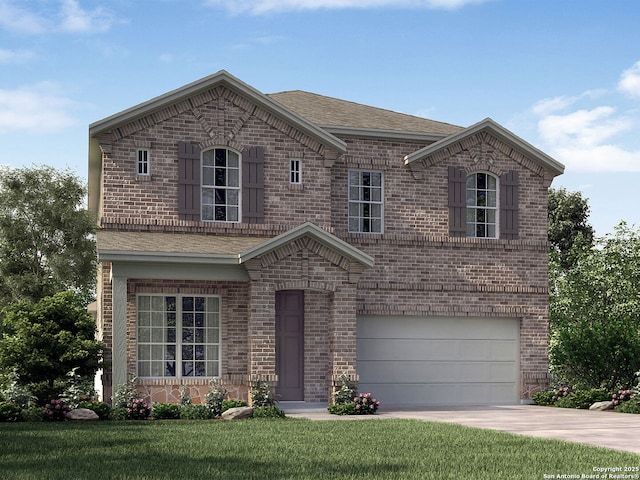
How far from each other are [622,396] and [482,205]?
19.6ft

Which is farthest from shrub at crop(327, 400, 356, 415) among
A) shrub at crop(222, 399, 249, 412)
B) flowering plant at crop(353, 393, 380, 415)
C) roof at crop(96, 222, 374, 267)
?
roof at crop(96, 222, 374, 267)

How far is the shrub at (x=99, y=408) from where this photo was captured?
18.9 metres

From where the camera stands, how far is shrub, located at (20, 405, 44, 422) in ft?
60.2

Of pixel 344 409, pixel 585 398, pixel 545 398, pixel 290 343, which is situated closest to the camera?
pixel 344 409

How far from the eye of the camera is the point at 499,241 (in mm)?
24656

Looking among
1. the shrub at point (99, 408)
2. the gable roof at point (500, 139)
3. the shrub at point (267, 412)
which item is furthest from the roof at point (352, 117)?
the shrub at point (99, 408)

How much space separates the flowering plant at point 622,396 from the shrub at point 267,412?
8.49m

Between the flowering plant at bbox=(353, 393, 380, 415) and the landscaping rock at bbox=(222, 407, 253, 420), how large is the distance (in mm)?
2695

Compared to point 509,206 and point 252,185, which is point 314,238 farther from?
point 509,206

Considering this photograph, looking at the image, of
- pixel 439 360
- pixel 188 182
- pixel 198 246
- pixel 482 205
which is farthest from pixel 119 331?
pixel 482 205

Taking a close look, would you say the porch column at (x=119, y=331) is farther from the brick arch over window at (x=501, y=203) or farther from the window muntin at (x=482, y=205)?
the window muntin at (x=482, y=205)

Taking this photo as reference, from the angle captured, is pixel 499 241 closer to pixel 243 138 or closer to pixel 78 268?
pixel 243 138

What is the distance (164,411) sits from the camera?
19172mm

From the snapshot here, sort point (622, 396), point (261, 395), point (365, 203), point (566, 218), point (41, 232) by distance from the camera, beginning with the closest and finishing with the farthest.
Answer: point (261, 395) < point (622, 396) < point (365, 203) < point (41, 232) < point (566, 218)
